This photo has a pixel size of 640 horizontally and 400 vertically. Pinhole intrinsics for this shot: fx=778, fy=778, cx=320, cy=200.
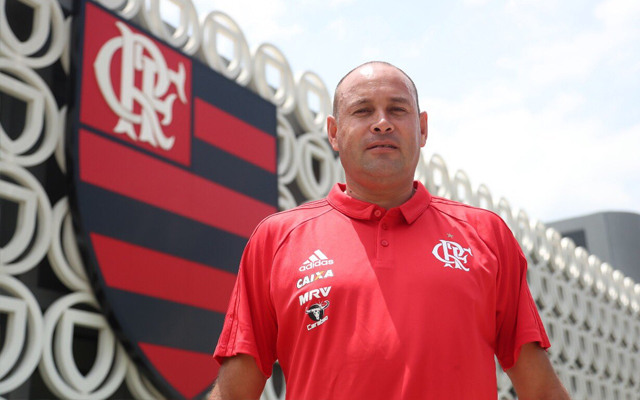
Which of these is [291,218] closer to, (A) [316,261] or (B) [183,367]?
(A) [316,261]

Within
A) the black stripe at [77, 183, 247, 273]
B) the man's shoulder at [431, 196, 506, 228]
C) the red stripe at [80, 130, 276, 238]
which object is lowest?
the man's shoulder at [431, 196, 506, 228]

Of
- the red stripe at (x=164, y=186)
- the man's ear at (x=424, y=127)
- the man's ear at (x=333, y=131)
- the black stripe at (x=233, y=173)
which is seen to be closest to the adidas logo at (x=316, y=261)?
the man's ear at (x=333, y=131)

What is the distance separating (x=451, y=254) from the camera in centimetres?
171

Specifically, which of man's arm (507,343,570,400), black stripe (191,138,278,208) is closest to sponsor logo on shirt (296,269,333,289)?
man's arm (507,343,570,400)

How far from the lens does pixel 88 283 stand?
667cm

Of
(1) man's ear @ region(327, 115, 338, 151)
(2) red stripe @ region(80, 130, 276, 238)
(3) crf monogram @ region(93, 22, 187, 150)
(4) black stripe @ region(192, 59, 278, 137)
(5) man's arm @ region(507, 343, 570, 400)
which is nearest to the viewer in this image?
(5) man's arm @ region(507, 343, 570, 400)

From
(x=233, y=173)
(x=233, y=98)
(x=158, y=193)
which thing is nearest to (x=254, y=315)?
(x=158, y=193)

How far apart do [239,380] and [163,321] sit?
556 centimetres

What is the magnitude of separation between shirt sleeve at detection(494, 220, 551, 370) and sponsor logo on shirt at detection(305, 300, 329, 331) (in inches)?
16.0

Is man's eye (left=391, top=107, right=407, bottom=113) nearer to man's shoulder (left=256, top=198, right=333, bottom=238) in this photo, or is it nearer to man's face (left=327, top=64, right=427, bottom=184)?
man's face (left=327, top=64, right=427, bottom=184)

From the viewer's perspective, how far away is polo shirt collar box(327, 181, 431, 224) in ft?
5.94

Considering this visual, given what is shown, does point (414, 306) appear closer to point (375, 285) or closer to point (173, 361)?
point (375, 285)

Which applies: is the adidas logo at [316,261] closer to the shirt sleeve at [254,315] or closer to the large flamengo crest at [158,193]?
the shirt sleeve at [254,315]

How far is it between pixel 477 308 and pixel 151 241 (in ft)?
19.2
